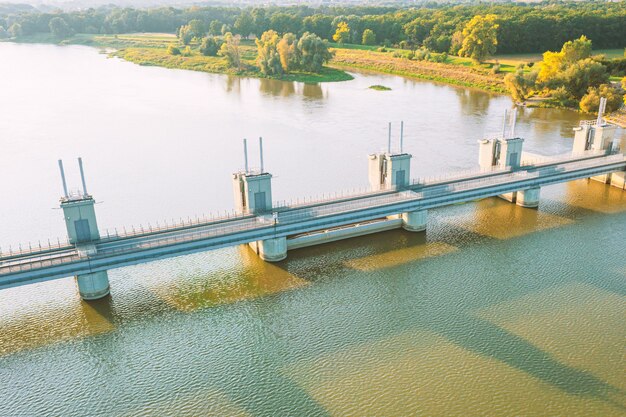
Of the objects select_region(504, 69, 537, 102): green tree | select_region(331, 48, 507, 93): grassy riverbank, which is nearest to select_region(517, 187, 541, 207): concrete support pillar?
select_region(504, 69, 537, 102): green tree

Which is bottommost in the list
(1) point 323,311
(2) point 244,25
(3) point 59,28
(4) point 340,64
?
(1) point 323,311

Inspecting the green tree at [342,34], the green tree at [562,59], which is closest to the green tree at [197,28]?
the green tree at [342,34]

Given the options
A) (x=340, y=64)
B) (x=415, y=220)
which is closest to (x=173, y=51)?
(x=340, y=64)

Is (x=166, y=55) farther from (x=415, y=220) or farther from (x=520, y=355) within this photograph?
(x=520, y=355)

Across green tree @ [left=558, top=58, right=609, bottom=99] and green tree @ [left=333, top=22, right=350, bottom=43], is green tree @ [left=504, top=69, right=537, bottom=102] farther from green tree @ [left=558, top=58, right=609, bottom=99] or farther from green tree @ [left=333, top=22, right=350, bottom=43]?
green tree @ [left=333, top=22, right=350, bottom=43]

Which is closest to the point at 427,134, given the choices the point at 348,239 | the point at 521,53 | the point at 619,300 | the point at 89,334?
the point at 348,239

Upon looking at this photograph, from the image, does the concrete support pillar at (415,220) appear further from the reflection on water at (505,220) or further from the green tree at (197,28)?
the green tree at (197,28)

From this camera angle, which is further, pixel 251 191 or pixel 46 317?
pixel 251 191

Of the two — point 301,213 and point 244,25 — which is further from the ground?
point 244,25
